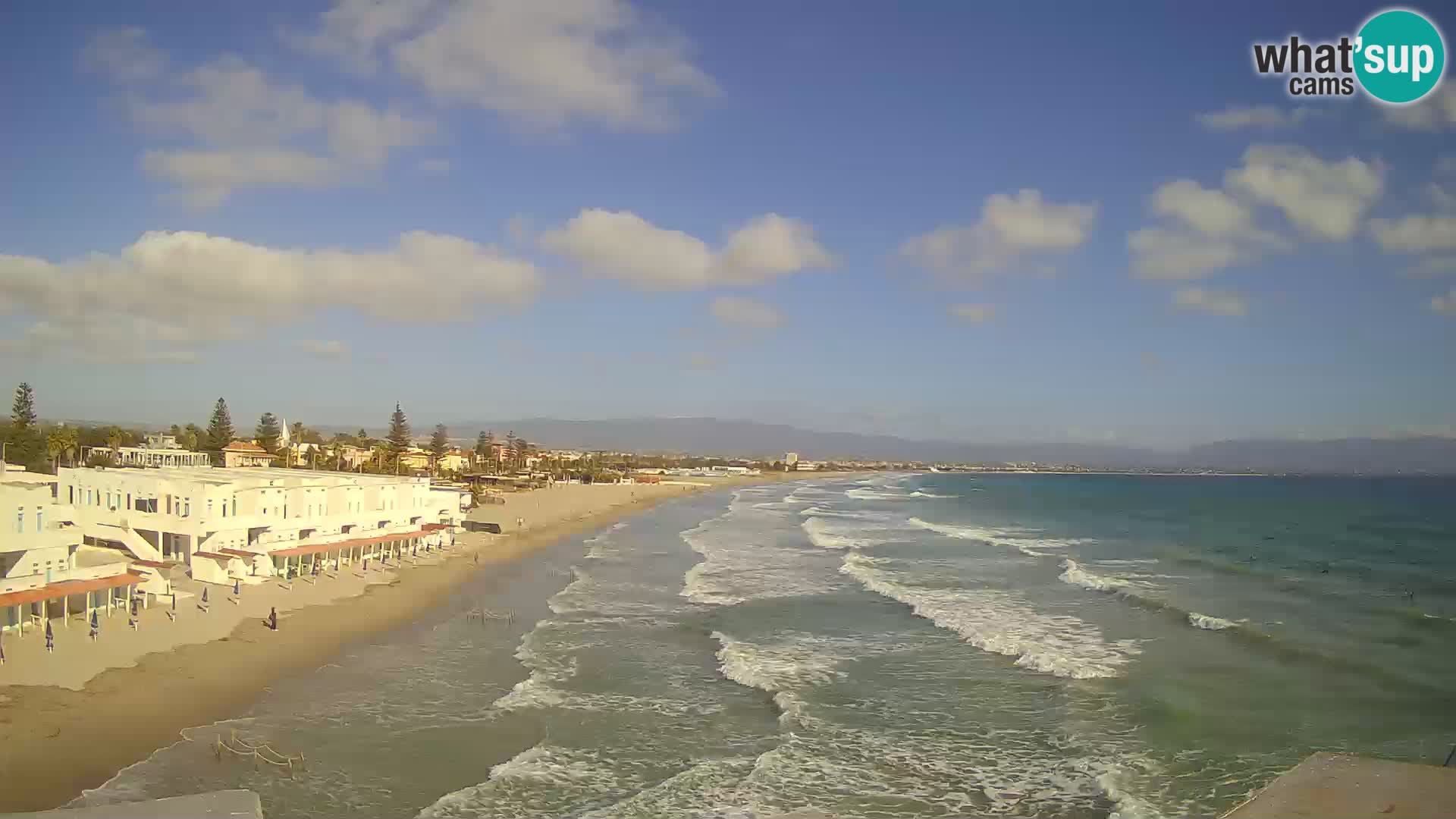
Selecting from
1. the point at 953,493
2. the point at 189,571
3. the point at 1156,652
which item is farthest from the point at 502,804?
the point at 953,493

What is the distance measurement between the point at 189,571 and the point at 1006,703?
23.8 meters

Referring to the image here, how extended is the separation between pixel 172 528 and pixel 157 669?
35.3 feet

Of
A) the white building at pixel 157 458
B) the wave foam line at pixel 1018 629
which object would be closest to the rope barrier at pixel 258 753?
the wave foam line at pixel 1018 629

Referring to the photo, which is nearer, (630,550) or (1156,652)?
(1156,652)

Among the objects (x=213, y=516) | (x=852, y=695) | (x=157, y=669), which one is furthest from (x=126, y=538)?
(x=852, y=695)

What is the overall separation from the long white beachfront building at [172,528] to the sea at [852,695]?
5.89m

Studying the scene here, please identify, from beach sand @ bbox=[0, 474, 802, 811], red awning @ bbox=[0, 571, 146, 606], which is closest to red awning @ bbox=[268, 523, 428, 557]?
beach sand @ bbox=[0, 474, 802, 811]

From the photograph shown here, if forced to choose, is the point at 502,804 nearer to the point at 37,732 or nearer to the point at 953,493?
the point at 37,732

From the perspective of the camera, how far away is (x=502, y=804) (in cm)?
1211

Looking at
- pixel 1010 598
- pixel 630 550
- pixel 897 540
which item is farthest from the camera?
pixel 897 540

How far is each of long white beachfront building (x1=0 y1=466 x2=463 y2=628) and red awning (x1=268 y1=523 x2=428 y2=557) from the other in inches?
1.8

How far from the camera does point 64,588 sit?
1939 cm

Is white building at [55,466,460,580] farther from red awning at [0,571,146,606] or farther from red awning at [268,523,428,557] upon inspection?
red awning at [0,571,146,606]

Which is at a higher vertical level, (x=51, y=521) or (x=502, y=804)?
(x=51, y=521)
